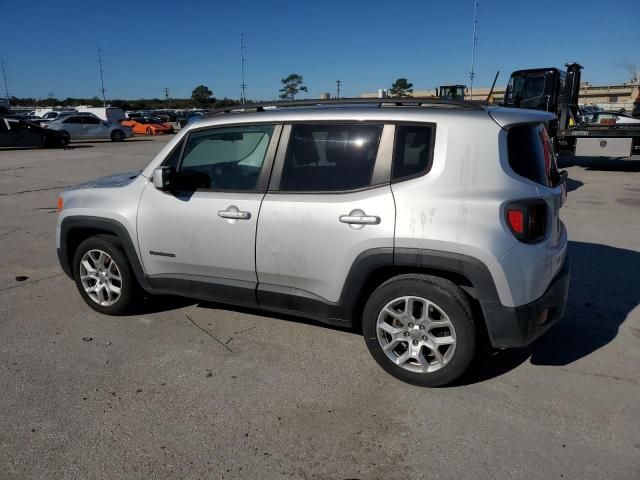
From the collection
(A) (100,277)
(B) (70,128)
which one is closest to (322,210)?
(A) (100,277)

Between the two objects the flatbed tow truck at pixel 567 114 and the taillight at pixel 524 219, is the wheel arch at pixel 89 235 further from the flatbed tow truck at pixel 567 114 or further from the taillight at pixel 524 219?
the flatbed tow truck at pixel 567 114

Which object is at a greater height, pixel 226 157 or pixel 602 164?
pixel 226 157

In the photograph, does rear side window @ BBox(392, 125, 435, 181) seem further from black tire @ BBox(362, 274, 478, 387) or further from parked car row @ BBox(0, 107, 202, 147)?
parked car row @ BBox(0, 107, 202, 147)

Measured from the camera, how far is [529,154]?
3.13 meters

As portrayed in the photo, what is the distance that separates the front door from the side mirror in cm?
10

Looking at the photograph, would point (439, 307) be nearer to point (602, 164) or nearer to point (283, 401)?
point (283, 401)

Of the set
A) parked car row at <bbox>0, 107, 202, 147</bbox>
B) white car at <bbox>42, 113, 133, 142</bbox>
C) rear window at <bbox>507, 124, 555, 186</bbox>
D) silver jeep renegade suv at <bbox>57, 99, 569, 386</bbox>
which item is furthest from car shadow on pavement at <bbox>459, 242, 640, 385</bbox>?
white car at <bbox>42, 113, 133, 142</bbox>

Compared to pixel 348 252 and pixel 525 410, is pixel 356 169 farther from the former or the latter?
pixel 525 410

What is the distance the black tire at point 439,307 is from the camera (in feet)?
9.93

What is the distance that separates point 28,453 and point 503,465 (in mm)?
2460

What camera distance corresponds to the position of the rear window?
119 inches

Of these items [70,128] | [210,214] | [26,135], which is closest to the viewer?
[210,214]

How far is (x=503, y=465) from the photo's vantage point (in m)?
2.53

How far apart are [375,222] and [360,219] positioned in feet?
0.32
